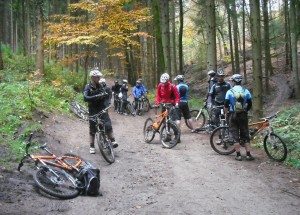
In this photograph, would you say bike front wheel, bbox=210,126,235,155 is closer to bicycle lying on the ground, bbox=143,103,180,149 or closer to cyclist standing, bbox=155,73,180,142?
bicycle lying on the ground, bbox=143,103,180,149

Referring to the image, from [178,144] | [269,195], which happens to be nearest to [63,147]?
[178,144]

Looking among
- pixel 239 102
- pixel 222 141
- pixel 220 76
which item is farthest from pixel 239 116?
pixel 220 76

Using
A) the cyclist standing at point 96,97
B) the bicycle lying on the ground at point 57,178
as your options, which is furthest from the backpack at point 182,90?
the bicycle lying on the ground at point 57,178

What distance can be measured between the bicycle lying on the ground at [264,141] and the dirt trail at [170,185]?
267 mm

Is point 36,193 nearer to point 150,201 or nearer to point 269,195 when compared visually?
point 150,201

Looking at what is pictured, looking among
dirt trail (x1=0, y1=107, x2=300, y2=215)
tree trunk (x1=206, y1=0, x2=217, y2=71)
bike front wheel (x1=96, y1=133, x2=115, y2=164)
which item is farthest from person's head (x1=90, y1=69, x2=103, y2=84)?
tree trunk (x1=206, y1=0, x2=217, y2=71)

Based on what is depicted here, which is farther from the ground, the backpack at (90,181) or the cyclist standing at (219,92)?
the cyclist standing at (219,92)

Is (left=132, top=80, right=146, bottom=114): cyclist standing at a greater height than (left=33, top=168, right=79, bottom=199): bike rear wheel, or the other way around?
(left=132, top=80, right=146, bottom=114): cyclist standing

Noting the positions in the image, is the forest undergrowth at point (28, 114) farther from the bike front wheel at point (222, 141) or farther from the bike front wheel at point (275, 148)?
the bike front wheel at point (222, 141)

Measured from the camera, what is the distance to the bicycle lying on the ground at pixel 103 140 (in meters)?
8.81

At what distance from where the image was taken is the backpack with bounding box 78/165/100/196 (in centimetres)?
623

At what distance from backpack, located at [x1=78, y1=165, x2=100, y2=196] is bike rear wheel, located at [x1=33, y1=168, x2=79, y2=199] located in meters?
0.18

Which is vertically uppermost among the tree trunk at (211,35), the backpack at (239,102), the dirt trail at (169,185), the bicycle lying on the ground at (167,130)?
the tree trunk at (211,35)

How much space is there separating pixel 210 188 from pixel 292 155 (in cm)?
320
